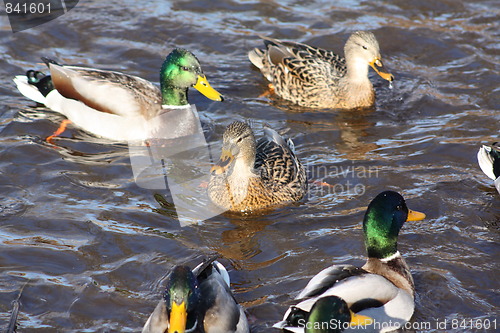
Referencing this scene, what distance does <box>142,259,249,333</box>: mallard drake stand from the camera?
5191 mm

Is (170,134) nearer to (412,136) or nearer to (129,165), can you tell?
(129,165)

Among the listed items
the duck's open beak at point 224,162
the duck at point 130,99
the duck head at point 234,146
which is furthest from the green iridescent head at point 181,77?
the duck's open beak at point 224,162

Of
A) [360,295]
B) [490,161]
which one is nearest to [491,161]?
[490,161]

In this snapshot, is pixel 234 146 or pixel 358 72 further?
pixel 358 72

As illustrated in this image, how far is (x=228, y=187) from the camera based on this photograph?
26.0 ft

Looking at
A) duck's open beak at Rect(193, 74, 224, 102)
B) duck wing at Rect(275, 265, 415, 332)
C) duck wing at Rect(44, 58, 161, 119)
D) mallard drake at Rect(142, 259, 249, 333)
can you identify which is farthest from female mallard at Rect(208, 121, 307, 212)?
mallard drake at Rect(142, 259, 249, 333)

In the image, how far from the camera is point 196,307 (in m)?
5.39

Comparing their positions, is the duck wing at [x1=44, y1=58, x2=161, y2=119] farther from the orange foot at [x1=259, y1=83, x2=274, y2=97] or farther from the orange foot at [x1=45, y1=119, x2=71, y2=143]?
the orange foot at [x1=259, y1=83, x2=274, y2=97]

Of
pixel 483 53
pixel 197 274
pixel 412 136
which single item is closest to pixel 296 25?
pixel 483 53

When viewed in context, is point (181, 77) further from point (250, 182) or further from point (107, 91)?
point (250, 182)

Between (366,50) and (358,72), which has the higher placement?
(366,50)

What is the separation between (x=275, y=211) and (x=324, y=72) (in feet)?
10.4

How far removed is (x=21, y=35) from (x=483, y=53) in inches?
266

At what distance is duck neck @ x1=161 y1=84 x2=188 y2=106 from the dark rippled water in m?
0.49
